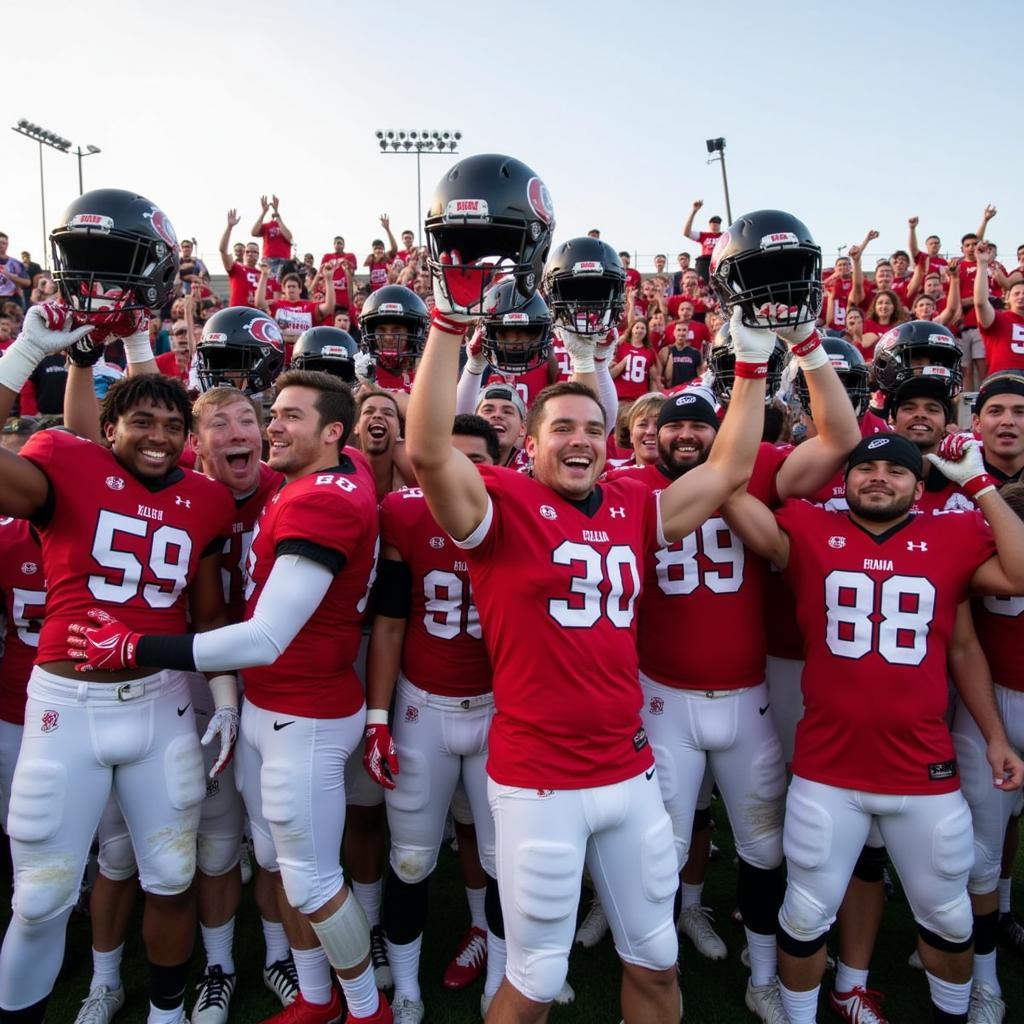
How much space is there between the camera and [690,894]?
3.85 metres

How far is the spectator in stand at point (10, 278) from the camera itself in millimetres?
11711

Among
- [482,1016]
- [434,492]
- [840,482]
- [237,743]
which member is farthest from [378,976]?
[840,482]

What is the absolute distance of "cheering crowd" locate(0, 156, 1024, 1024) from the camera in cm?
265

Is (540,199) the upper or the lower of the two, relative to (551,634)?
upper

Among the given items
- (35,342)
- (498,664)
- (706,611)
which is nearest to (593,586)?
(498,664)

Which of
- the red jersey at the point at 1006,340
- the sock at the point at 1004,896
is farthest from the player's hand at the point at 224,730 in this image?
the red jersey at the point at 1006,340

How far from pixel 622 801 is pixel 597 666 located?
43 centimetres

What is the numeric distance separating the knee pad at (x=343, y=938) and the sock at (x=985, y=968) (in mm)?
2479

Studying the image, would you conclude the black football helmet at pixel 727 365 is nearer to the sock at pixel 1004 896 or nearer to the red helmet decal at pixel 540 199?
the red helmet decal at pixel 540 199

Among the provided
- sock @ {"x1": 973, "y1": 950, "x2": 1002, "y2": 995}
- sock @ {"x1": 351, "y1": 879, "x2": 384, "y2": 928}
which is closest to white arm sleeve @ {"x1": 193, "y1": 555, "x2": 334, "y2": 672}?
sock @ {"x1": 351, "y1": 879, "x2": 384, "y2": 928}

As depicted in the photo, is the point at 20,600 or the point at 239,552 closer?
the point at 20,600

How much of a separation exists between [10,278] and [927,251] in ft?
43.6

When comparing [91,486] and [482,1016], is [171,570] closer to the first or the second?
[91,486]

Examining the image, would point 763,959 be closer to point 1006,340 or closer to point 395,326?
point 395,326
